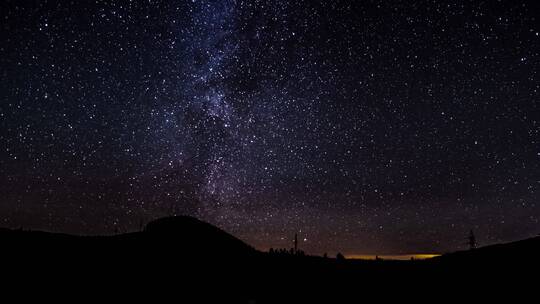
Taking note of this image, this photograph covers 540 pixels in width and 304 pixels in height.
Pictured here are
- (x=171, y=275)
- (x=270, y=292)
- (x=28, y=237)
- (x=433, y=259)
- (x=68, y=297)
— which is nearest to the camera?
(x=68, y=297)

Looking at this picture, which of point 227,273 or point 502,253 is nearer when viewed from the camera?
point 227,273

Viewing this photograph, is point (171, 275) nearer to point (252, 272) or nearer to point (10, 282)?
point (252, 272)

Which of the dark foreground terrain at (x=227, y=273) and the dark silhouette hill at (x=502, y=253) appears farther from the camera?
the dark silhouette hill at (x=502, y=253)

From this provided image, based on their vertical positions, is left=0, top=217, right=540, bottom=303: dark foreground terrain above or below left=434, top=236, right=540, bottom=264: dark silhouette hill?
below

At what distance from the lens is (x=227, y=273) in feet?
45.4

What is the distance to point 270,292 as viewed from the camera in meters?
11.9

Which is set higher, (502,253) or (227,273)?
(502,253)

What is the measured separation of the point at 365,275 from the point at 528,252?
6.26 meters

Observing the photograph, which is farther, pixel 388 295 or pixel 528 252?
pixel 528 252

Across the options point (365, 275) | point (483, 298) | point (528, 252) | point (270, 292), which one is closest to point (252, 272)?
point (270, 292)

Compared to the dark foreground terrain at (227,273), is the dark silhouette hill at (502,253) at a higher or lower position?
higher

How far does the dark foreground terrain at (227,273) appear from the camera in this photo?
1130 centimetres

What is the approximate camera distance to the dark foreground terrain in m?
11.3

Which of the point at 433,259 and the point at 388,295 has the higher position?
the point at 433,259
